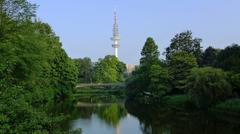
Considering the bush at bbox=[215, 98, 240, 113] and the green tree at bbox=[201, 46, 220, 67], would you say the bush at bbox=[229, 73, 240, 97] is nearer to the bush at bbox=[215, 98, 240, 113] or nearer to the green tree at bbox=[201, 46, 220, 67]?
the bush at bbox=[215, 98, 240, 113]

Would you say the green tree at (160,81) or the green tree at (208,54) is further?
the green tree at (208,54)

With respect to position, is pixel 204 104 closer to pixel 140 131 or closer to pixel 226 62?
pixel 226 62

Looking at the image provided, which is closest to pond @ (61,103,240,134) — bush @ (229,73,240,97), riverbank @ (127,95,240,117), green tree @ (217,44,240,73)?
riverbank @ (127,95,240,117)

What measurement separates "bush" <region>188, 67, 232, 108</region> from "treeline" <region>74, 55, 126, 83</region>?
2712 inches

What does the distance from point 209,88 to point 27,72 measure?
22905 mm

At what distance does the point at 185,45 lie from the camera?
3054 inches

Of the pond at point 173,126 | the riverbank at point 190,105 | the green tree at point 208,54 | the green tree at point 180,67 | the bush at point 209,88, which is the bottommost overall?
the pond at point 173,126

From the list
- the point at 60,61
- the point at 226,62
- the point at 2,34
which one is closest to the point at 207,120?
the point at 226,62

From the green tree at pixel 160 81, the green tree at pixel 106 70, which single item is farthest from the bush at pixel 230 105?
the green tree at pixel 106 70

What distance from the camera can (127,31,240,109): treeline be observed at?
48562mm

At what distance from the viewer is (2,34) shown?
30078 mm

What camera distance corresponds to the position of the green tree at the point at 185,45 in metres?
76.0

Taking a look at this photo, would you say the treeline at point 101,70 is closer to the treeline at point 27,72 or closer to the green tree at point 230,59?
the treeline at point 27,72

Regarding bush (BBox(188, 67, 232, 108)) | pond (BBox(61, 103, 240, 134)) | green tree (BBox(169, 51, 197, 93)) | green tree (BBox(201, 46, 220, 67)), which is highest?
green tree (BBox(201, 46, 220, 67))
